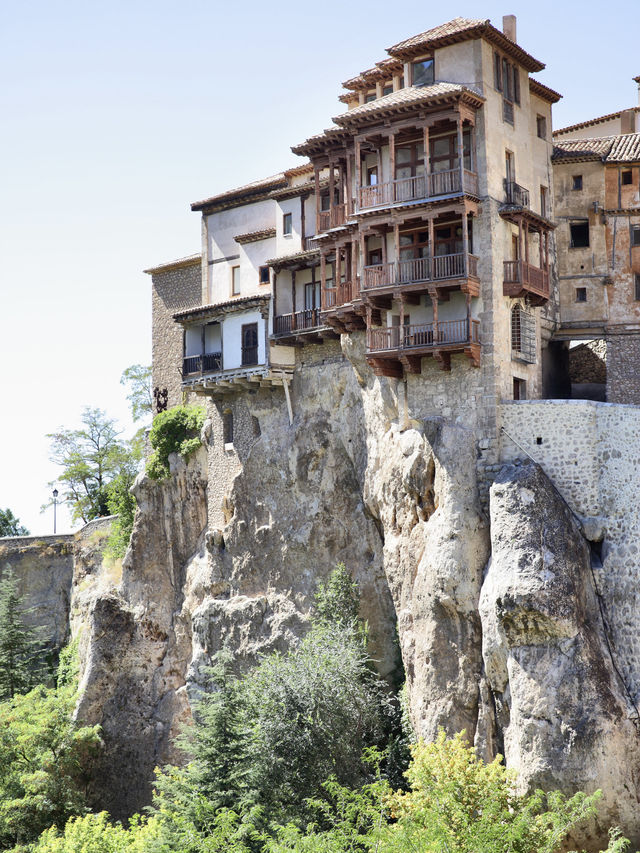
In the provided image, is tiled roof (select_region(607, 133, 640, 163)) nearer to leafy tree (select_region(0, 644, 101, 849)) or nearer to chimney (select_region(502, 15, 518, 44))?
chimney (select_region(502, 15, 518, 44))

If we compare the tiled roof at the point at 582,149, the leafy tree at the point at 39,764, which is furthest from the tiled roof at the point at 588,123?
the leafy tree at the point at 39,764

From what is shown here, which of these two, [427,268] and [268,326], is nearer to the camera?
[427,268]

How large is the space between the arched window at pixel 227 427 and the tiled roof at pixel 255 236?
7257mm

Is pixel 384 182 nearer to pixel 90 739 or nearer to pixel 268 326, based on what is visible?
pixel 268 326

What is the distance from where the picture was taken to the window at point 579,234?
4656cm

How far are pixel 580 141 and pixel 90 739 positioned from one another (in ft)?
101

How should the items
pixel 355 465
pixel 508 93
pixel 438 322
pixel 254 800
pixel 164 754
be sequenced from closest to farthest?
pixel 254 800 < pixel 438 322 < pixel 508 93 < pixel 355 465 < pixel 164 754

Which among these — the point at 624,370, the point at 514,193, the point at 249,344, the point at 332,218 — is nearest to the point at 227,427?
the point at 249,344

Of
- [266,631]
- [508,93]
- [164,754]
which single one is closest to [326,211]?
[508,93]

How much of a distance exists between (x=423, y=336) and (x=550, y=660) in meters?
Result: 11.4

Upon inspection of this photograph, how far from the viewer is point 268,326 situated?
162ft

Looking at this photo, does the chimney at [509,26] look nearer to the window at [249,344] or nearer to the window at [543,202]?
the window at [543,202]

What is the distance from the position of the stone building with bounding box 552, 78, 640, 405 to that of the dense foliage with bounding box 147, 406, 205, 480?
55.1 feet

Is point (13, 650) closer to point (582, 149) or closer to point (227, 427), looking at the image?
point (227, 427)
